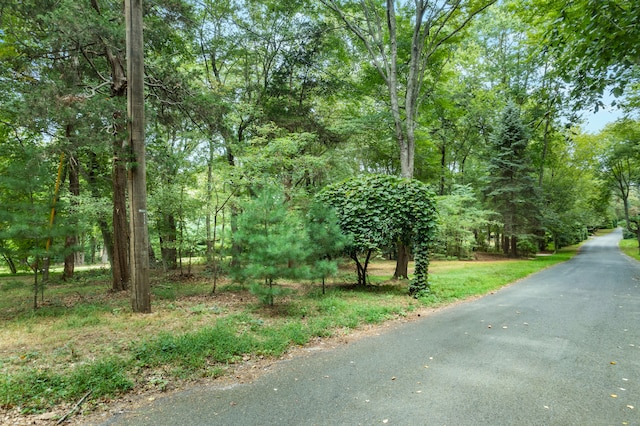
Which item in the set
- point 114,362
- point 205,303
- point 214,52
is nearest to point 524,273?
point 205,303

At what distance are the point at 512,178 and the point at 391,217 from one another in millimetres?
16686

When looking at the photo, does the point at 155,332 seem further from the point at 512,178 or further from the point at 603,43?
the point at 512,178

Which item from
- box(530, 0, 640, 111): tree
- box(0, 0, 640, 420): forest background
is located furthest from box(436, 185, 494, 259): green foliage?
box(530, 0, 640, 111): tree

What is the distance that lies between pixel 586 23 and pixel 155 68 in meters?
8.68

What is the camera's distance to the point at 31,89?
607 centimetres

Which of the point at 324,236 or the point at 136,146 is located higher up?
the point at 136,146

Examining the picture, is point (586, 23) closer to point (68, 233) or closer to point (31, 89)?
point (31, 89)

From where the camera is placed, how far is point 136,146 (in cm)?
618

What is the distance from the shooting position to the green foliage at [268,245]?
247 inches

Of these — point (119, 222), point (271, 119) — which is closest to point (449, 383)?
point (119, 222)

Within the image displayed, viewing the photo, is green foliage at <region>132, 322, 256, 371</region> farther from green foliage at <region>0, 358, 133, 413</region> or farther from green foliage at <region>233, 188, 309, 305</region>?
green foliage at <region>233, 188, 309, 305</region>

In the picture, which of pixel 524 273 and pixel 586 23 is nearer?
pixel 586 23

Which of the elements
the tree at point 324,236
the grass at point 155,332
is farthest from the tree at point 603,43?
the tree at point 324,236

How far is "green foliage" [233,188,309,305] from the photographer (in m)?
6.27
